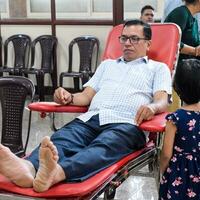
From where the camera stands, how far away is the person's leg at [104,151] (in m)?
1.95

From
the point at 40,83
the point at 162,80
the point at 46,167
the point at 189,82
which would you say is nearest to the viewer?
the point at 46,167

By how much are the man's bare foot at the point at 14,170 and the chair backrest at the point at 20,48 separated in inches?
161

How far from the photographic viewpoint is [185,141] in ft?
6.59

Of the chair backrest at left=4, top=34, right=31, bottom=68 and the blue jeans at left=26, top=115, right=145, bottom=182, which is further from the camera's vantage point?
the chair backrest at left=4, top=34, right=31, bottom=68

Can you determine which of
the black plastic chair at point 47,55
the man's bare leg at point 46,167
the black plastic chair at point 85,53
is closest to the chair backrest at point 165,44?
the man's bare leg at point 46,167

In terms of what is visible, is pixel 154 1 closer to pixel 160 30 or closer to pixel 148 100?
pixel 160 30

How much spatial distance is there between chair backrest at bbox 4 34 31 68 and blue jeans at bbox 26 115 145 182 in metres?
3.50

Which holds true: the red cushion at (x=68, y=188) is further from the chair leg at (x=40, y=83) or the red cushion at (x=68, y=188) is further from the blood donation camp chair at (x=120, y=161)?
the chair leg at (x=40, y=83)

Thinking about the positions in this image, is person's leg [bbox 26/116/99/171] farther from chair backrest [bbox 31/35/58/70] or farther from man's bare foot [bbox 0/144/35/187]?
chair backrest [bbox 31/35/58/70]

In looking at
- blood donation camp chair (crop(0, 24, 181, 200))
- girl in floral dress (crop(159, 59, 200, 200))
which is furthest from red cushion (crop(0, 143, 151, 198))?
girl in floral dress (crop(159, 59, 200, 200))

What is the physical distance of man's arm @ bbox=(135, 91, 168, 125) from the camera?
2.19 meters

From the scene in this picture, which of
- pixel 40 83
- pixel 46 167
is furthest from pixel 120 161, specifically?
pixel 40 83

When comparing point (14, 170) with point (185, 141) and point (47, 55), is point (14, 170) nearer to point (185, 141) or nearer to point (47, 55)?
point (185, 141)

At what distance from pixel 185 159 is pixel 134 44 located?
3.09ft
